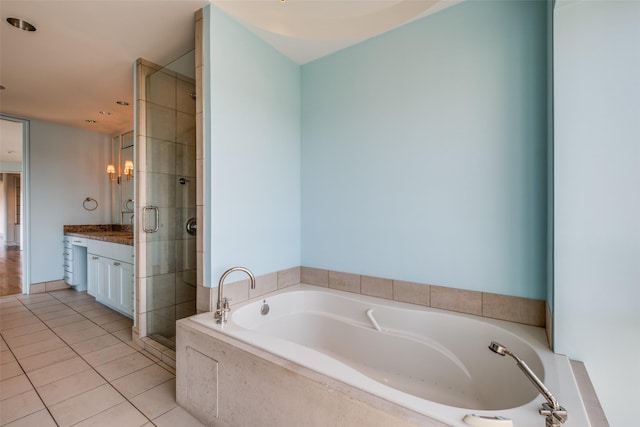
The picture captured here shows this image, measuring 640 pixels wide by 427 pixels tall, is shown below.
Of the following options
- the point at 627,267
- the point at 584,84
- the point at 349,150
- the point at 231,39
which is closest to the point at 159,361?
the point at 349,150

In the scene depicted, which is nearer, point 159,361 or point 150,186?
point 159,361

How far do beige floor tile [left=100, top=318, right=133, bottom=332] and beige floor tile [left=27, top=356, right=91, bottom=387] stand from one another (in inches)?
23.3

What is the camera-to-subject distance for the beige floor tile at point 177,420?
5.12ft

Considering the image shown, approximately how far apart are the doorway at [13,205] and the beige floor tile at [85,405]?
3379 mm

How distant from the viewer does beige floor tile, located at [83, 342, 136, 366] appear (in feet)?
7.27

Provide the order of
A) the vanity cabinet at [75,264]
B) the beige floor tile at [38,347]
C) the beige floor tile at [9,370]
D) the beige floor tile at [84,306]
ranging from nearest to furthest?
the beige floor tile at [9,370] < the beige floor tile at [38,347] < the beige floor tile at [84,306] < the vanity cabinet at [75,264]

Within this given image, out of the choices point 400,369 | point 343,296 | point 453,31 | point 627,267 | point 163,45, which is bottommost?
point 400,369

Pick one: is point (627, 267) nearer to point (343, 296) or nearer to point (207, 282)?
point (343, 296)

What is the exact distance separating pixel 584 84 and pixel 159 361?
3.24m

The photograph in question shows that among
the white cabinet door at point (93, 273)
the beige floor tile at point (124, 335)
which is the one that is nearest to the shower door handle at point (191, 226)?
the beige floor tile at point (124, 335)

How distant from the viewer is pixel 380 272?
7.23ft

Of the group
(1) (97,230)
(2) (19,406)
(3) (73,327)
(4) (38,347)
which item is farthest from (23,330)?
(1) (97,230)

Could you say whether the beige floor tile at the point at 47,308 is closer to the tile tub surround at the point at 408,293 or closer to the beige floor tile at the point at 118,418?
the beige floor tile at the point at 118,418

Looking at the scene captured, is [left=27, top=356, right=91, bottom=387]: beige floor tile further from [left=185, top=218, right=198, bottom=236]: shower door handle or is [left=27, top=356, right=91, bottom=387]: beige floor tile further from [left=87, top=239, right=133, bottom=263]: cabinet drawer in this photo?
[left=185, top=218, right=198, bottom=236]: shower door handle
